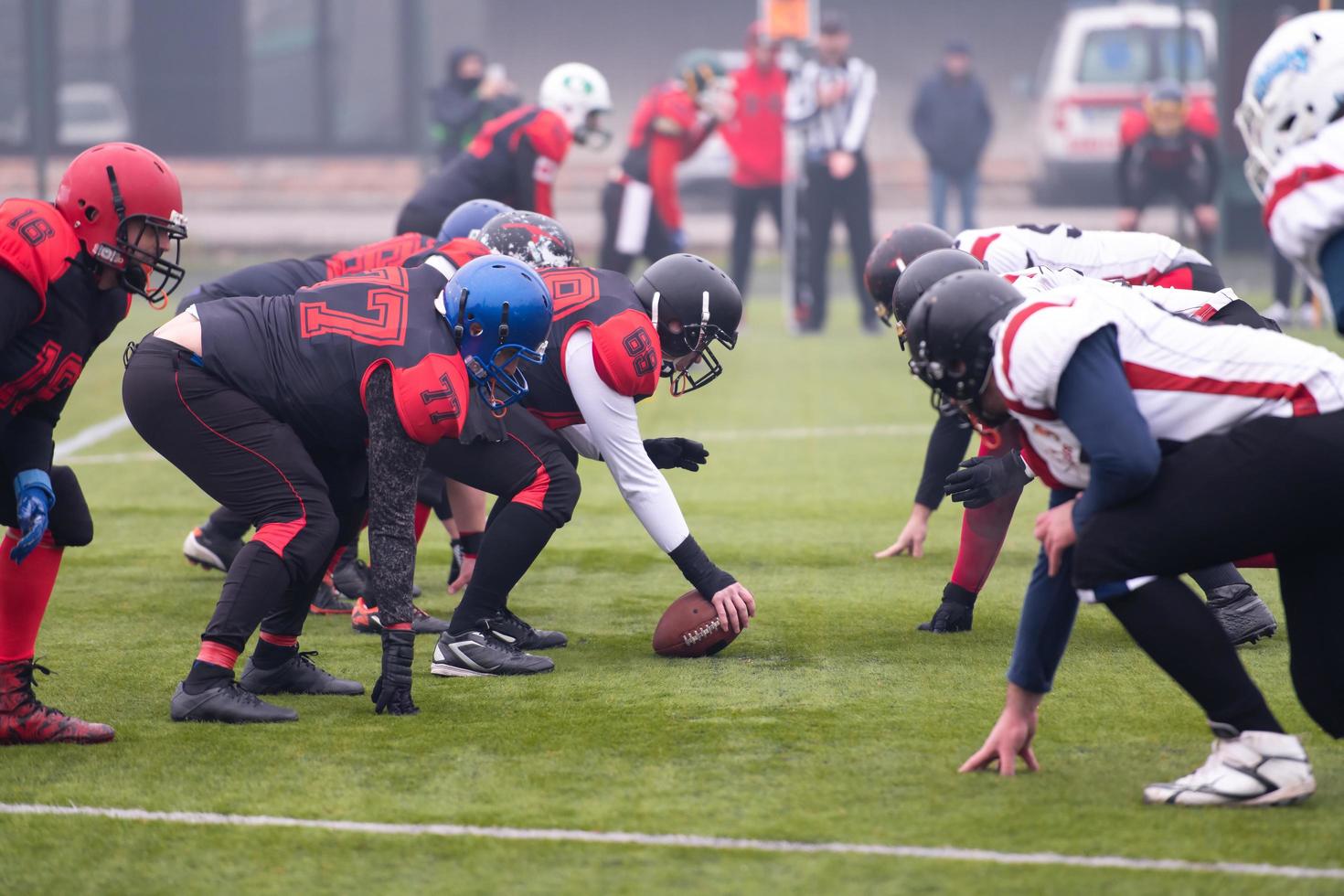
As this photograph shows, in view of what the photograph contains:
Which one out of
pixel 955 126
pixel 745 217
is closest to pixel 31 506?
pixel 745 217

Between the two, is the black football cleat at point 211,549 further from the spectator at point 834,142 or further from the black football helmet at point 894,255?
the spectator at point 834,142

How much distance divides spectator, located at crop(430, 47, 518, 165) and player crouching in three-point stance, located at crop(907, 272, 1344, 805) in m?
9.83

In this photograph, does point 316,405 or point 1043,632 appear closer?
point 1043,632

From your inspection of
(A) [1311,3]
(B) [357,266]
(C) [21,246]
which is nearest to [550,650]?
(B) [357,266]

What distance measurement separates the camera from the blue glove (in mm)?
4188

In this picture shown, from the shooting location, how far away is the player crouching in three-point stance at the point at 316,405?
4395mm

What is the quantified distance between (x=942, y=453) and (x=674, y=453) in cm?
121

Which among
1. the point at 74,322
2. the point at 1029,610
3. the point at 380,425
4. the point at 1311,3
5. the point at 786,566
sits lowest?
the point at 786,566

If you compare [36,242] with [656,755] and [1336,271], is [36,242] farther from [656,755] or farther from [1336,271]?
[1336,271]

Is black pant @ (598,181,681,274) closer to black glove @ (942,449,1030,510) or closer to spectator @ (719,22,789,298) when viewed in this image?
spectator @ (719,22,789,298)

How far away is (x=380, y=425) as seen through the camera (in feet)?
14.4

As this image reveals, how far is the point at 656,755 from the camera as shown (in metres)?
4.12

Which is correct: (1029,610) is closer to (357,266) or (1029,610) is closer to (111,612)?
(357,266)

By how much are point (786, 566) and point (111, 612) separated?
254cm
